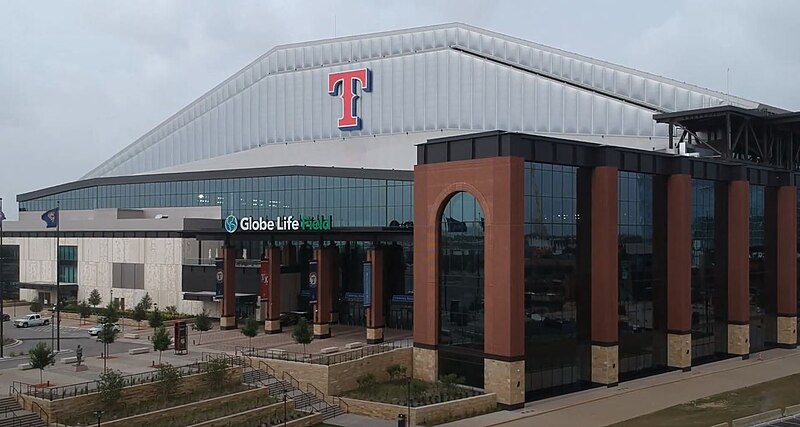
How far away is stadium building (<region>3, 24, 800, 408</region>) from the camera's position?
48406mm

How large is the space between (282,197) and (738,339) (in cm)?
4464

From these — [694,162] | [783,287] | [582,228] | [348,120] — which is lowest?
[783,287]

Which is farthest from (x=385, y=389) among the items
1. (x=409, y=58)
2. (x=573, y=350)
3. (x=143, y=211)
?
(x=143, y=211)

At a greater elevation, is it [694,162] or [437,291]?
[694,162]

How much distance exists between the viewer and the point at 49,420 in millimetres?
40812

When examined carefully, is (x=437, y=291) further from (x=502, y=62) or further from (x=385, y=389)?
(x=502, y=62)

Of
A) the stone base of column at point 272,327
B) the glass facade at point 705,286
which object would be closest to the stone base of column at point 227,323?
the stone base of column at point 272,327

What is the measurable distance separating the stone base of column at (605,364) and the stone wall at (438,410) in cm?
942

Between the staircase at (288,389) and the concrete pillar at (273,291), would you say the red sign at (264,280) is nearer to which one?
the concrete pillar at (273,291)

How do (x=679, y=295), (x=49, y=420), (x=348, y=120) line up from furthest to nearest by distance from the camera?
(x=348, y=120)
(x=679, y=295)
(x=49, y=420)

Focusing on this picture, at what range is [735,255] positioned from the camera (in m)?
62.7

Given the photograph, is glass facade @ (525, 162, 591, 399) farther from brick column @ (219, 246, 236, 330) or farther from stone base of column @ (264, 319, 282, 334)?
brick column @ (219, 246, 236, 330)

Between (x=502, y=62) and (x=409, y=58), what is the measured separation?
35.2 ft

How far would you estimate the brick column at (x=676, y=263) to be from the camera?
56.6 metres
